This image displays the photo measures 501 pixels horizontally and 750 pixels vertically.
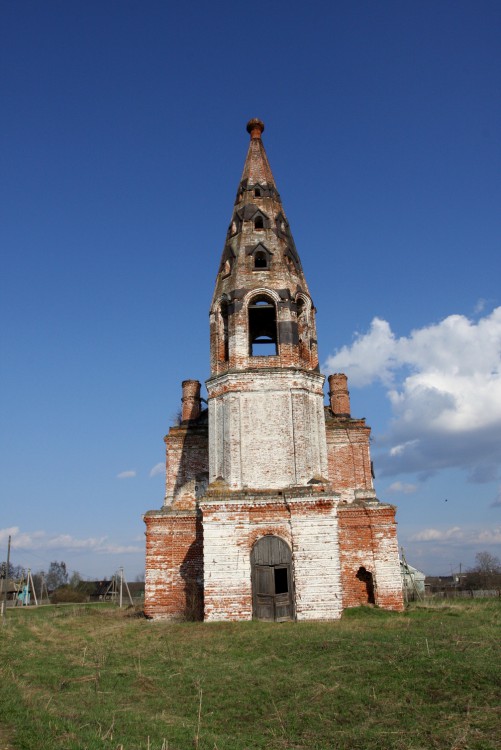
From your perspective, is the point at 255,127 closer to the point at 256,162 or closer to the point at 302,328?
the point at 256,162

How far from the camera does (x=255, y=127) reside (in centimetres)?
2227

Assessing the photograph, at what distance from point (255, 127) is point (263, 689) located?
64.3 ft

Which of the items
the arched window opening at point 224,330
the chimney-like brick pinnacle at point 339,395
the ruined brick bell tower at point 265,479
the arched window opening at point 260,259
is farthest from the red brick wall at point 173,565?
the arched window opening at point 260,259

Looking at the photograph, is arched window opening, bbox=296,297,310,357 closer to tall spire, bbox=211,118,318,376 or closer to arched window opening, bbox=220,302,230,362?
tall spire, bbox=211,118,318,376

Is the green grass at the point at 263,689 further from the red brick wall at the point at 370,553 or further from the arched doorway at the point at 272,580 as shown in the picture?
the red brick wall at the point at 370,553

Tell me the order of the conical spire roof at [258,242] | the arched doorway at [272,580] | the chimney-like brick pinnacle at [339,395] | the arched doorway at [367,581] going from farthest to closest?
the chimney-like brick pinnacle at [339,395] < the conical spire roof at [258,242] < the arched doorway at [367,581] < the arched doorway at [272,580]

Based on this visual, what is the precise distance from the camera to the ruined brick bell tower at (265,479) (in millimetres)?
14922

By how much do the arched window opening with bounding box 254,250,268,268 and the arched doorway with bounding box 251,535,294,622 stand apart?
28.4 ft

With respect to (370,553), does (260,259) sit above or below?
above

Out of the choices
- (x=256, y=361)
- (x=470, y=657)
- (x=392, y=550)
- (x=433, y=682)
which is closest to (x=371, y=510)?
(x=392, y=550)

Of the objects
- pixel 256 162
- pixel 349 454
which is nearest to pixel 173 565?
pixel 349 454

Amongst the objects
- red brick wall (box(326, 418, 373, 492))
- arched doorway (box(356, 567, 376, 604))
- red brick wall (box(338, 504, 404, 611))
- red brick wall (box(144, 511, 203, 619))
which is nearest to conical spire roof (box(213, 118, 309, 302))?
red brick wall (box(326, 418, 373, 492))

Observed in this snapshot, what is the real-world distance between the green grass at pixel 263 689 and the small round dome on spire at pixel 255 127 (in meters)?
17.2

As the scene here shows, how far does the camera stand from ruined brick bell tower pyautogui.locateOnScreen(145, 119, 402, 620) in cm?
1492
